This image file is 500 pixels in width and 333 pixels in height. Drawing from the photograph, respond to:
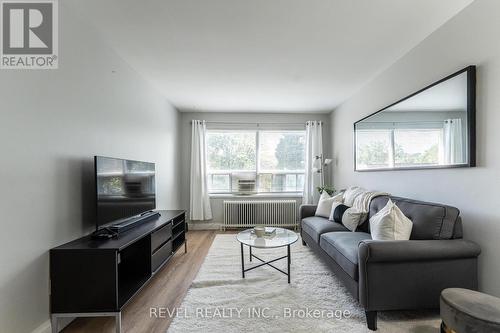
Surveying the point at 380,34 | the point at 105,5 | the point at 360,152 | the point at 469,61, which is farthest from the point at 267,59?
the point at 360,152

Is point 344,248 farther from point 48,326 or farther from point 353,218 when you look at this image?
point 48,326

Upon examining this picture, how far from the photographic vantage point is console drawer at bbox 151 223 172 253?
7.77ft

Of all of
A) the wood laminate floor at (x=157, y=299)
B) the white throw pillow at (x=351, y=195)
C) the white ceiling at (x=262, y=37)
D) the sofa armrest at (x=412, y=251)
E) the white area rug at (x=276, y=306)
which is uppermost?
the white ceiling at (x=262, y=37)

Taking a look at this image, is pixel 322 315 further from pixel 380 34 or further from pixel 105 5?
pixel 105 5

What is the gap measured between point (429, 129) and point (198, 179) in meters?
3.92

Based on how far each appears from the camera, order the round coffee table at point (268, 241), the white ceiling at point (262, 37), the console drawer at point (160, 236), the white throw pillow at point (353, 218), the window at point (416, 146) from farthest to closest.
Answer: the white throw pillow at point (353, 218)
the round coffee table at point (268, 241)
the console drawer at point (160, 236)
the window at point (416, 146)
the white ceiling at point (262, 37)

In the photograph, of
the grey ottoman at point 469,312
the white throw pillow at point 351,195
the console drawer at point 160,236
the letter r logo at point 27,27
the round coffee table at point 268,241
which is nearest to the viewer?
the grey ottoman at point 469,312

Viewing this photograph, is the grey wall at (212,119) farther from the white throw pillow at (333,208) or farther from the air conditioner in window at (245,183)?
the white throw pillow at (333,208)

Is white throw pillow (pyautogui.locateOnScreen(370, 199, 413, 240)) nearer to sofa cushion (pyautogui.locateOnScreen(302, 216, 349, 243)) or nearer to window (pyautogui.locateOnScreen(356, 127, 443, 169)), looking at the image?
window (pyautogui.locateOnScreen(356, 127, 443, 169))

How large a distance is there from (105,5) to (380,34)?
245cm

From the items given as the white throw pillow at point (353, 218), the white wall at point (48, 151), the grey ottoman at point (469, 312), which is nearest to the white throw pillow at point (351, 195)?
the white throw pillow at point (353, 218)

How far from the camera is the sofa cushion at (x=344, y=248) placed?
194 centimetres

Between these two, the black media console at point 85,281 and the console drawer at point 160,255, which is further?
the console drawer at point 160,255

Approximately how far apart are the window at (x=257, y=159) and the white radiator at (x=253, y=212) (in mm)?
364
